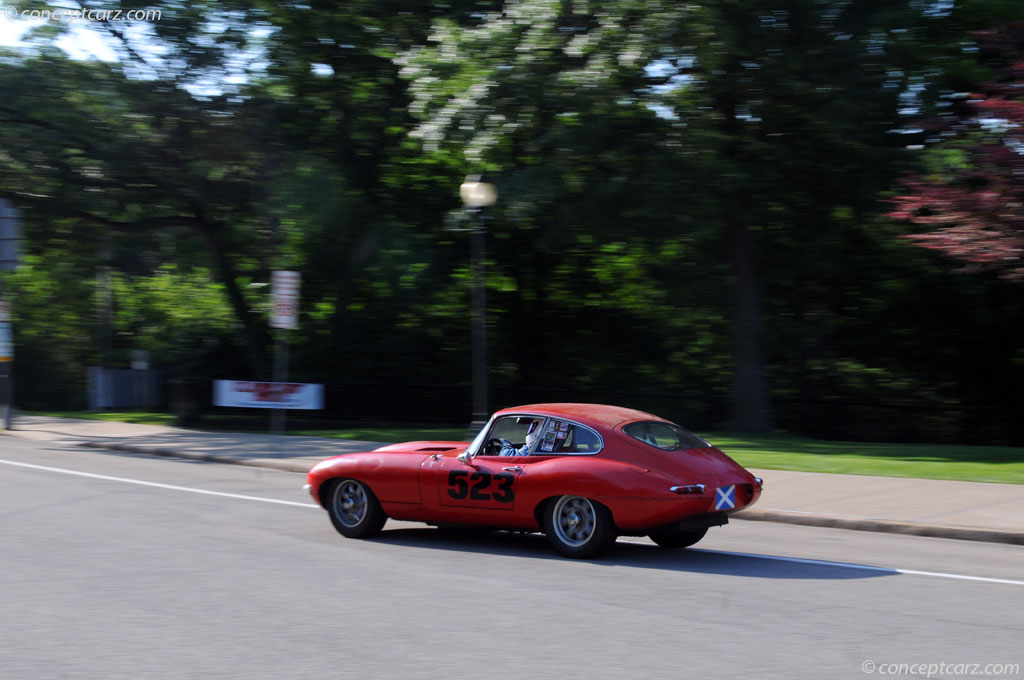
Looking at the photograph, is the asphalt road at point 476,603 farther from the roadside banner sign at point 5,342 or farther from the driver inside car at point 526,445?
the roadside banner sign at point 5,342

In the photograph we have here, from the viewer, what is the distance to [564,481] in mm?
9445

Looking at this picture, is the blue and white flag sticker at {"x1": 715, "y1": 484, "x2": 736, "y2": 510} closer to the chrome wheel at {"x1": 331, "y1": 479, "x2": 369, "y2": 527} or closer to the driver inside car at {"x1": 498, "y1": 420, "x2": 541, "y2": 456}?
the driver inside car at {"x1": 498, "y1": 420, "x2": 541, "y2": 456}

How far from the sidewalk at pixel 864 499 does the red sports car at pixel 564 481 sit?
249 centimetres

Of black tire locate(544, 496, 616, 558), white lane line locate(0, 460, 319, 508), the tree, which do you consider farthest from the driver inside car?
the tree

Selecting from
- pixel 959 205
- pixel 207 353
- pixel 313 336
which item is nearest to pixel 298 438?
pixel 313 336

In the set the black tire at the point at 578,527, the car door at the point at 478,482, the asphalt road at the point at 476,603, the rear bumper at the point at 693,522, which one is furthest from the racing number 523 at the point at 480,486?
the rear bumper at the point at 693,522

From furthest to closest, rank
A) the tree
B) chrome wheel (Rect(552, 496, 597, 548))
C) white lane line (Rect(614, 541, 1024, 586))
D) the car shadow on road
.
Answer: the tree, chrome wheel (Rect(552, 496, 597, 548)), the car shadow on road, white lane line (Rect(614, 541, 1024, 586))

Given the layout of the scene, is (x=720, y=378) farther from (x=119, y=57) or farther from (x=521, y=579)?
(x=521, y=579)

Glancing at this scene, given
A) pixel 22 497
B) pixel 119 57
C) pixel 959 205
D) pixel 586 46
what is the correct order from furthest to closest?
pixel 119 57
pixel 586 46
pixel 959 205
pixel 22 497

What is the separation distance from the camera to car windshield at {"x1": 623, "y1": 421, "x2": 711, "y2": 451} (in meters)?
9.68

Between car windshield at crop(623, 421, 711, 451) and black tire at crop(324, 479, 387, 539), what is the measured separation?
266 cm

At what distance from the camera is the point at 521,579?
342 inches

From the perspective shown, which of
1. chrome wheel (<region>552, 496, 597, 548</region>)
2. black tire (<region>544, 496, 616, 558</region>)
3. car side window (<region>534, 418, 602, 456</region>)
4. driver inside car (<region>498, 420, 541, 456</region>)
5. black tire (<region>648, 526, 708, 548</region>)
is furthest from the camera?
black tire (<region>648, 526, 708, 548</region>)

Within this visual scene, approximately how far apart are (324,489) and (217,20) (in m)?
18.2
